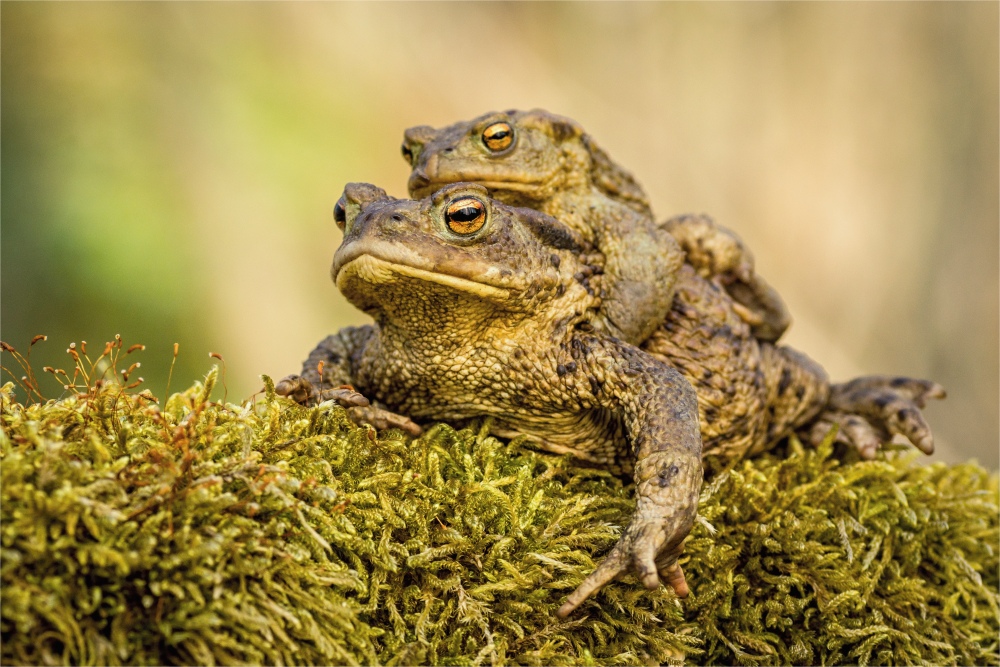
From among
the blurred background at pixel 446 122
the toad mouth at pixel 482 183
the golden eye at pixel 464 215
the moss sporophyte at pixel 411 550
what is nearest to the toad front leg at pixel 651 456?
the moss sporophyte at pixel 411 550

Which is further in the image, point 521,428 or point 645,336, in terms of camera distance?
point 645,336

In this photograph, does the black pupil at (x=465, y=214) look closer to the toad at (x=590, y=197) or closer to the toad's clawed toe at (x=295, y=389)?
the toad at (x=590, y=197)

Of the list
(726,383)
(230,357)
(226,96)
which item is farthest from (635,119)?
(726,383)

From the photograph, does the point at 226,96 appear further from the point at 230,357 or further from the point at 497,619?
the point at 497,619

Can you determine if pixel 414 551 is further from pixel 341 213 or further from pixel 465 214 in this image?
pixel 341 213

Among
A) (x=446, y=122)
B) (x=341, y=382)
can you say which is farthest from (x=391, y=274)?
(x=446, y=122)

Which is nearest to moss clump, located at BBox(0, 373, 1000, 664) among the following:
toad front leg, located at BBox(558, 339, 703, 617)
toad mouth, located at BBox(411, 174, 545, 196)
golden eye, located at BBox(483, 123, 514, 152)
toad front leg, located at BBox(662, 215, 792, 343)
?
toad front leg, located at BBox(558, 339, 703, 617)
